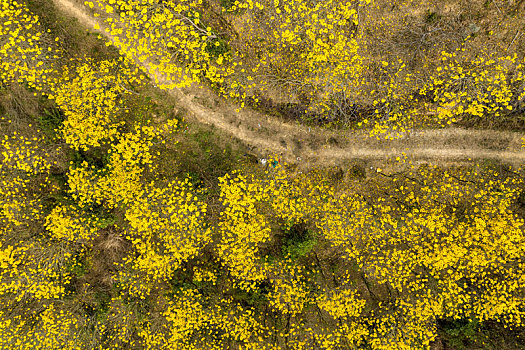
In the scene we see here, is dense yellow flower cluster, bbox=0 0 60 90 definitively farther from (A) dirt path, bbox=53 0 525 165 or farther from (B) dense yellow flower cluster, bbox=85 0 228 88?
(A) dirt path, bbox=53 0 525 165

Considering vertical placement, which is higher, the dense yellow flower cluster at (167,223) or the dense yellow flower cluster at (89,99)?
the dense yellow flower cluster at (89,99)

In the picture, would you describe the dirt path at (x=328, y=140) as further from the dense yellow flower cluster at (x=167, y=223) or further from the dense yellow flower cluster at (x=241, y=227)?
the dense yellow flower cluster at (x=167, y=223)

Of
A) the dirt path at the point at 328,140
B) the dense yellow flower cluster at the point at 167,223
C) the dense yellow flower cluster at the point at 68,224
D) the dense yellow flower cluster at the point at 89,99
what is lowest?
the dense yellow flower cluster at the point at 68,224

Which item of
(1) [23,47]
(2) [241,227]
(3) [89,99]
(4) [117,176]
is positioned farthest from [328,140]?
(1) [23,47]

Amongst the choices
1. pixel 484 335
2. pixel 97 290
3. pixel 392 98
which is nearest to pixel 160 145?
pixel 97 290

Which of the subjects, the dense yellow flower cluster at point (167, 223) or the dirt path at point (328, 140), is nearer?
the dense yellow flower cluster at point (167, 223)

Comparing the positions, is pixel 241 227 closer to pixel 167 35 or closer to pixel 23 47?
pixel 167 35

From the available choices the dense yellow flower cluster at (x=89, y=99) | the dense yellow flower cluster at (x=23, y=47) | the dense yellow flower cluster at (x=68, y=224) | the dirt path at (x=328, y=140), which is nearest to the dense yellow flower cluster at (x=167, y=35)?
the dirt path at (x=328, y=140)

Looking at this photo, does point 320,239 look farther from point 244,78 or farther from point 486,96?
point 486,96
